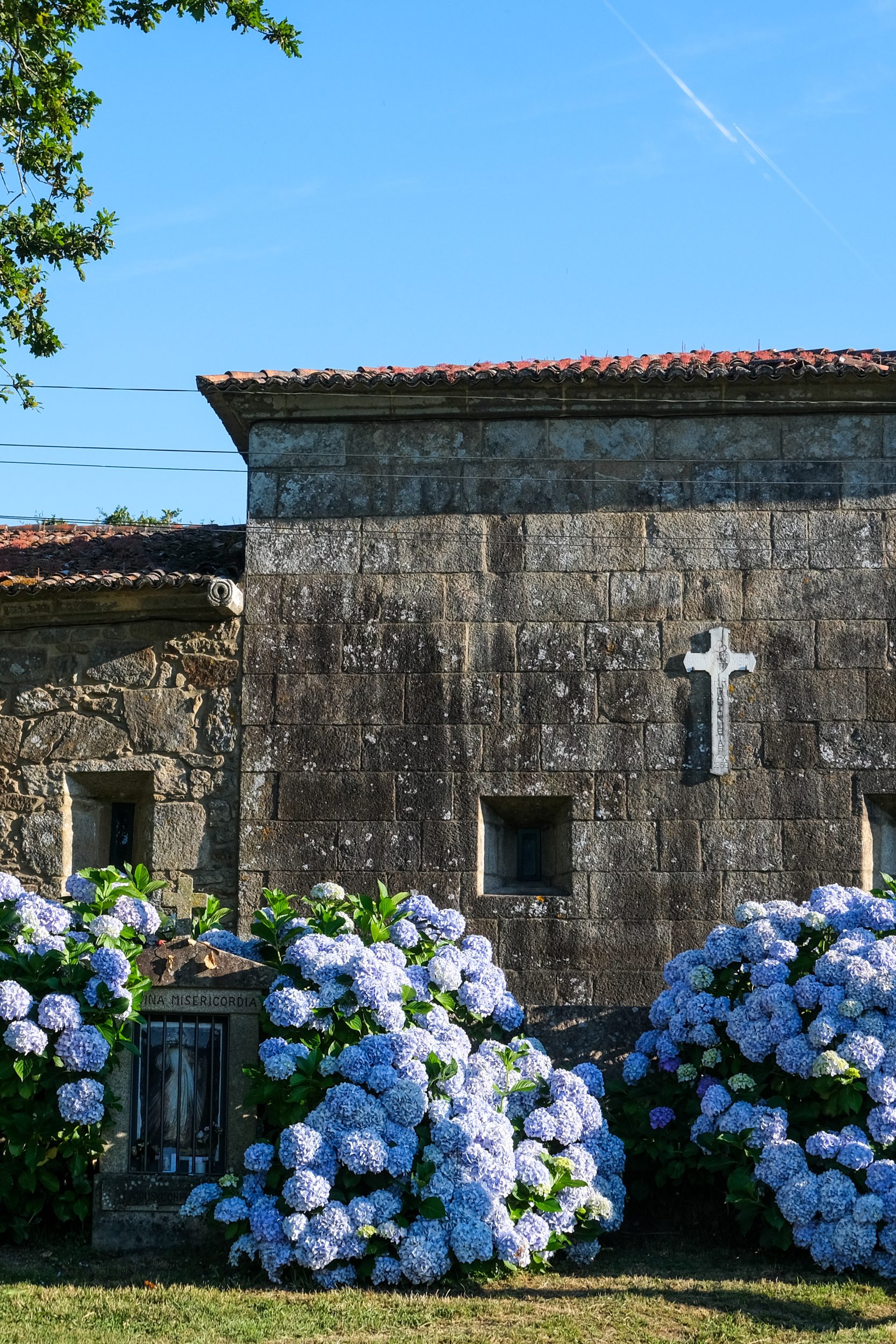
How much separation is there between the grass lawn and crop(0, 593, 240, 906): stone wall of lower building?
125 inches

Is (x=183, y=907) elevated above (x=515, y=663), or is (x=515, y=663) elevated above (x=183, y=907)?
(x=515, y=663)

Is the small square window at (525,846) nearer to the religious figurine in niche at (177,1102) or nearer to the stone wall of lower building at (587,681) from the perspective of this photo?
the stone wall of lower building at (587,681)

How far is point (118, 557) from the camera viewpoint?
30.2ft

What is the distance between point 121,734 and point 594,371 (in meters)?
3.64

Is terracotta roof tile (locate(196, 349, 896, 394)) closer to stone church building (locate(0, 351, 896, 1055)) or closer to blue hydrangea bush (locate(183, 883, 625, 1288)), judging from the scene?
stone church building (locate(0, 351, 896, 1055))

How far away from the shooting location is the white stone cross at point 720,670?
8.38m

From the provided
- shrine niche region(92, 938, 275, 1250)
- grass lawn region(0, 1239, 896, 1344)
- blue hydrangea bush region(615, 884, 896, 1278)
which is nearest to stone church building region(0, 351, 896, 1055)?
blue hydrangea bush region(615, 884, 896, 1278)

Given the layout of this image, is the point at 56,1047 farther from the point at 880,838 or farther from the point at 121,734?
the point at 880,838

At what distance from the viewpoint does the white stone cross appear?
838cm

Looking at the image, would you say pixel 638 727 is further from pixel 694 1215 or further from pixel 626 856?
pixel 694 1215

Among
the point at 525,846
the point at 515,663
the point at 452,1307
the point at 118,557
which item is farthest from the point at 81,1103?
the point at 118,557

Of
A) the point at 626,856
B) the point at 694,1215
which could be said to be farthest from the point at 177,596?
the point at 694,1215

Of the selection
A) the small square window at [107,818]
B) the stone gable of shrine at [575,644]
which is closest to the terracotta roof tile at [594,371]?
the stone gable of shrine at [575,644]

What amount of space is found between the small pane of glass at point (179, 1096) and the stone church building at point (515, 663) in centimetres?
228
